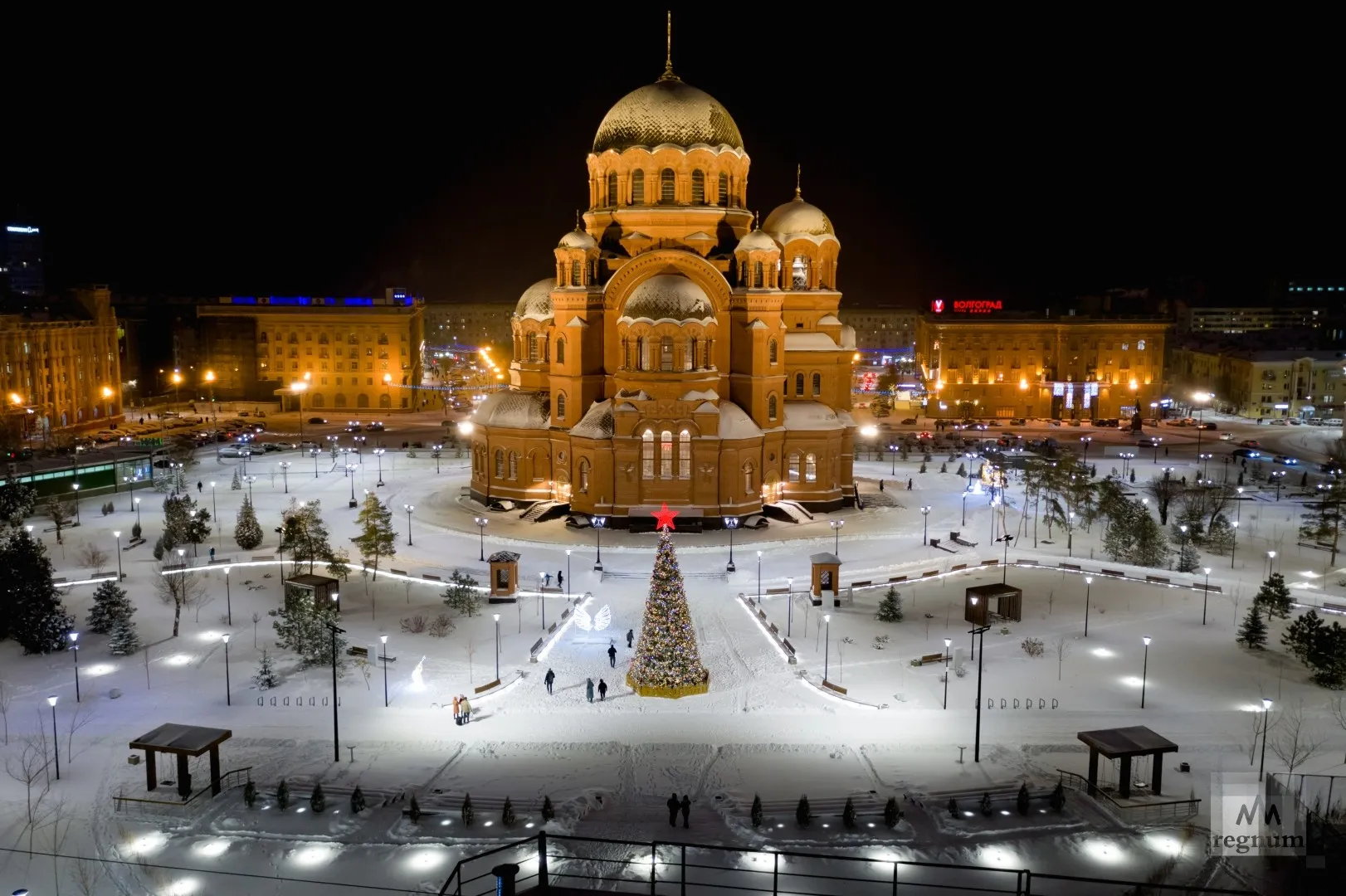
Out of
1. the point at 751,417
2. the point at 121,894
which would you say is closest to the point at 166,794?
the point at 121,894

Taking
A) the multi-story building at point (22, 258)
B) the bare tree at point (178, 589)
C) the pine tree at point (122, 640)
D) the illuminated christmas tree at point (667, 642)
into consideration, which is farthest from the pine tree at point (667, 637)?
the multi-story building at point (22, 258)

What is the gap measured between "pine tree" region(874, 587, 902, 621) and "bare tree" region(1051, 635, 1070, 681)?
6013 mm

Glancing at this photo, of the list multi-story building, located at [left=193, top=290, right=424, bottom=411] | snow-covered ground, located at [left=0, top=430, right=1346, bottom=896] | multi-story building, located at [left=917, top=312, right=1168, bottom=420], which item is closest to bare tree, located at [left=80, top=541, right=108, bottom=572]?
snow-covered ground, located at [left=0, top=430, right=1346, bottom=896]

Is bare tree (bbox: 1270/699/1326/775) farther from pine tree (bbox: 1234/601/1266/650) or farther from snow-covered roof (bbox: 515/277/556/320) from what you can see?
snow-covered roof (bbox: 515/277/556/320)

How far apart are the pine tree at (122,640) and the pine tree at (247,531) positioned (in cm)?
1560

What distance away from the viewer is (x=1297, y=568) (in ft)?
170

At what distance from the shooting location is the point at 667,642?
1346 inches

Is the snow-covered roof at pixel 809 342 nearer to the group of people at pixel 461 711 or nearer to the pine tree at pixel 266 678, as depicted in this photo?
the group of people at pixel 461 711

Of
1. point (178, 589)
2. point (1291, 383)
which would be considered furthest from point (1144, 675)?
point (1291, 383)

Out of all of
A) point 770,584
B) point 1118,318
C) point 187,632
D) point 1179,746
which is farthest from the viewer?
point 1118,318

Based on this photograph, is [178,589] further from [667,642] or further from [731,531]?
[731,531]

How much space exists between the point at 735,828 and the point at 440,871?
7.04m

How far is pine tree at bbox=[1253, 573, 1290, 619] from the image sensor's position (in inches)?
1622

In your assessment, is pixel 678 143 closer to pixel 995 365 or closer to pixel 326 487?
pixel 326 487
